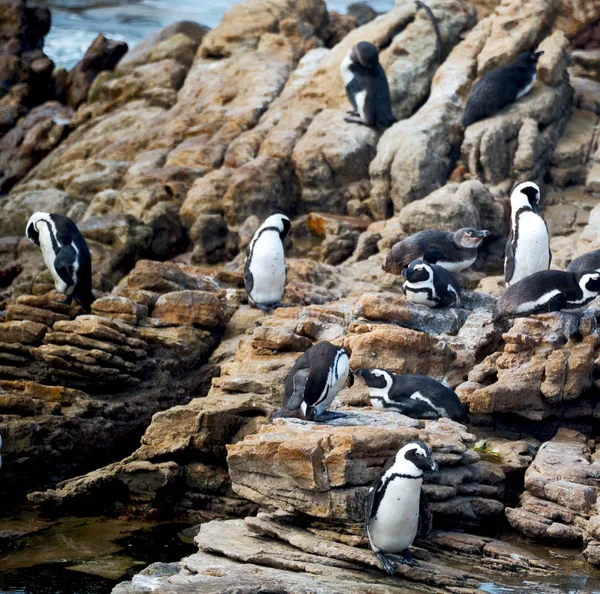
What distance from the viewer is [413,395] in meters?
11.2

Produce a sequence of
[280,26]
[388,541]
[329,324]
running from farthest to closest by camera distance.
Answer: [280,26] → [329,324] → [388,541]

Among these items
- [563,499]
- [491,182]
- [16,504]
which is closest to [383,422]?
[563,499]

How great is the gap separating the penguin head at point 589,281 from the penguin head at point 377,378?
232 cm

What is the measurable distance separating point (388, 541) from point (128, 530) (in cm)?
311

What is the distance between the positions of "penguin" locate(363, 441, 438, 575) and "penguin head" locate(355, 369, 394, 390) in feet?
7.24

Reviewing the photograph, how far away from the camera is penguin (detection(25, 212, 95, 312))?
1508cm

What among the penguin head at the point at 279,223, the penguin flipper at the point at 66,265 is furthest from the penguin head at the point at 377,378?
the penguin flipper at the point at 66,265

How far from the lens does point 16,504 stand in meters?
12.0

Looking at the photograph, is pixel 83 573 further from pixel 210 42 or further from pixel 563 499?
pixel 210 42

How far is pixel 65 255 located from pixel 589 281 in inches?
269

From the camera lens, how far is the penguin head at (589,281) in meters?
11.9

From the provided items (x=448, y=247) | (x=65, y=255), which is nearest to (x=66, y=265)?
(x=65, y=255)

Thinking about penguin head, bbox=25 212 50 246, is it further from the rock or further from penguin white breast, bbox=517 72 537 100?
the rock

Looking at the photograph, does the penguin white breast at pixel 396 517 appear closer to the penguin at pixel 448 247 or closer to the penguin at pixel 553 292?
the penguin at pixel 553 292
